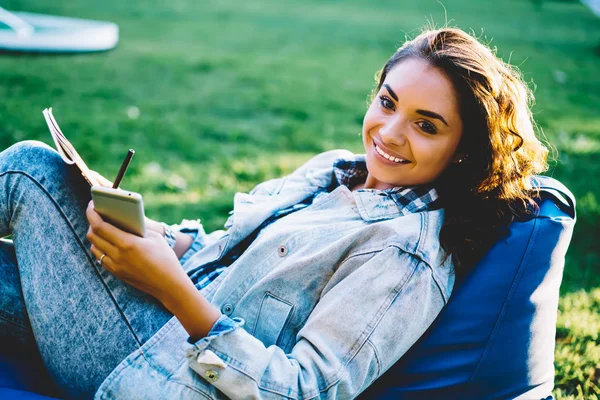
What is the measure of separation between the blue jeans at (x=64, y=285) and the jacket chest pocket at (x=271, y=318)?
1.06 feet

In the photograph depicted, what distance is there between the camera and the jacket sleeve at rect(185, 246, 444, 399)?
1.77m

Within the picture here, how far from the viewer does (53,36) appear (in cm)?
804

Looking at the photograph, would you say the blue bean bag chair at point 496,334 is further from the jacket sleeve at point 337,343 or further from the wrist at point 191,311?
the wrist at point 191,311

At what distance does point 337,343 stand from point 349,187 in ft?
3.18

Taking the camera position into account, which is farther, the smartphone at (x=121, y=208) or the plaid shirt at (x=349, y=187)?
the plaid shirt at (x=349, y=187)

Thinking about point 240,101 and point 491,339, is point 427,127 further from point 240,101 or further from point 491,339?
point 240,101

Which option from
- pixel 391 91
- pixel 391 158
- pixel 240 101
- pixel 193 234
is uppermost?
pixel 391 91

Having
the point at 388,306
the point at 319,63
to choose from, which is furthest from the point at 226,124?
the point at 388,306

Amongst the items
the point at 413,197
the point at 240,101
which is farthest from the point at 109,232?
the point at 240,101

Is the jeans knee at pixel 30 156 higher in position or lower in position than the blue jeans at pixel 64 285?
higher

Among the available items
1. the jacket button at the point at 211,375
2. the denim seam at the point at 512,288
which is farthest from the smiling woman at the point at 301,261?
the denim seam at the point at 512,288

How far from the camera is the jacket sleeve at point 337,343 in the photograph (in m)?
1.77

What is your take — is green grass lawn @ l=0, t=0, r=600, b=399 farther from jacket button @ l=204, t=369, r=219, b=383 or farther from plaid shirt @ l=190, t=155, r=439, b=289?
jacket button @ l=204, t=369, r=219, b=383

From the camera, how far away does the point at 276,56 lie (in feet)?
30.5
